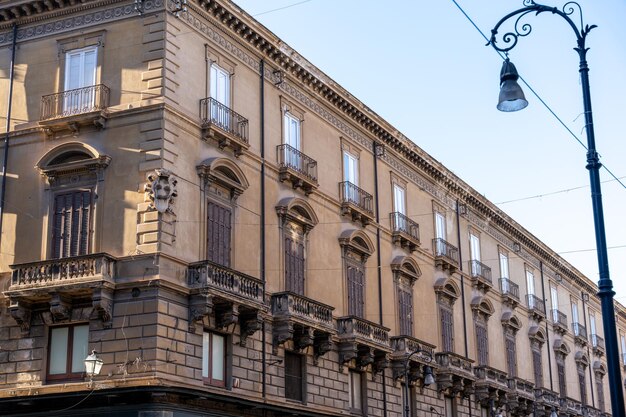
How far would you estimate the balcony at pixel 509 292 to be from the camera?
164 ft

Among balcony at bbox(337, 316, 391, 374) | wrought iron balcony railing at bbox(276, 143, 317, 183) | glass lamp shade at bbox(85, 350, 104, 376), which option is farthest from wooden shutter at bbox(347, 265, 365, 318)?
glass lamp shade at bbox(85, 350, 104, 376)

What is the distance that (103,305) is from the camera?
25484 millimetres

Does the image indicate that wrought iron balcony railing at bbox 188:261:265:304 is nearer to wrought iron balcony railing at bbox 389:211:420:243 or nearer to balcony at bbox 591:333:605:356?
wrought iron balcony railing at bbox 389:211:420:243

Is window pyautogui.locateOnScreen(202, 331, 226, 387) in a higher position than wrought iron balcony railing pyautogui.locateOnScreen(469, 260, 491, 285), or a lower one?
lower

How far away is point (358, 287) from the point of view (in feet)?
118

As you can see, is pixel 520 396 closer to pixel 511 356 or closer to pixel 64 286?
pixel 511 356

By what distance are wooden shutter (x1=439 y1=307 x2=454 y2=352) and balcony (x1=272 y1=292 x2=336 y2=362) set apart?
1090 centimetres

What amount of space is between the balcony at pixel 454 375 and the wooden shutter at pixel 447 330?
86 cm

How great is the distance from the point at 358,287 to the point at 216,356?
9.31 m

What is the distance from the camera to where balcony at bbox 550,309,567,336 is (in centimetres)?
5706

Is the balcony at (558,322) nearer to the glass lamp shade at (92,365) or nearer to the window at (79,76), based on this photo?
the window at (79,76)

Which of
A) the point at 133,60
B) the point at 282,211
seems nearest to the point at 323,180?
the point at 282,211

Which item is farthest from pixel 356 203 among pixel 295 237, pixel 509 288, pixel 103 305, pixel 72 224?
pixel 509 288

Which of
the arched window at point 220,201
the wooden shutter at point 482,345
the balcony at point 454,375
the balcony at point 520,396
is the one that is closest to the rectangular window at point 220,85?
the arched window at point 220,201
